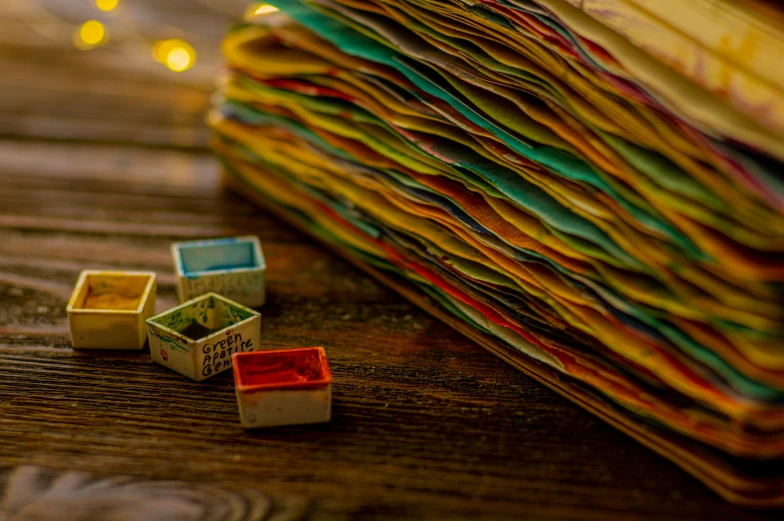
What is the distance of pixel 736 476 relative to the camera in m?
0.54

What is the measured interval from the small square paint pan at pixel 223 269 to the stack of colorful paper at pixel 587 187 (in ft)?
0.32

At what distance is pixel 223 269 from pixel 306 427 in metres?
0.22

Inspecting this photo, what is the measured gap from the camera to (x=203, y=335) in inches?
27.4

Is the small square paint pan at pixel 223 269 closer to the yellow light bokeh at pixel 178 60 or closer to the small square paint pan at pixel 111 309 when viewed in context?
the small square paint pan at pixel 111 309

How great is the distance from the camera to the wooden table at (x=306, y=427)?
1.84 ft

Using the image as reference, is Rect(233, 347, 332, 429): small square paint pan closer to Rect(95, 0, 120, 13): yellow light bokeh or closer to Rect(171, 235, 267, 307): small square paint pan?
Rect(171, 235, 267, 307): small square paint pan

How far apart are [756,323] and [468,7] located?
0.30m

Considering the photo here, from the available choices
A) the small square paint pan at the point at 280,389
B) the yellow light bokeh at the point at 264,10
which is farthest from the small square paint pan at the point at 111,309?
the yellow light bokeh at the point at 264,10

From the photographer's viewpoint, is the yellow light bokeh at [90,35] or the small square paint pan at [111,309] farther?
the yellow light bokeh at [90,35]

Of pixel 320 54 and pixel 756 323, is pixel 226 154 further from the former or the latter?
pixel 756 323

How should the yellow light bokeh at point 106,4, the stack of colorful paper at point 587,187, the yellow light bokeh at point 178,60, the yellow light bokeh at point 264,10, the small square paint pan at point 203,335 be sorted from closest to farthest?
the stack of colorful paper at point 587,187
the small square paint pan at point 203,335
the yellow light bokeh at point 264,10
the yellow light bokeh at point 178,60
the yellow light bokeh at point 106,4

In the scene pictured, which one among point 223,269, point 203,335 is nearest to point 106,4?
point 223,269

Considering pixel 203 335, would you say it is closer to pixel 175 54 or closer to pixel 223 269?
pixel 223 269

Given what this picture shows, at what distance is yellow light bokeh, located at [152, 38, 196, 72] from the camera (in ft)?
4.19
